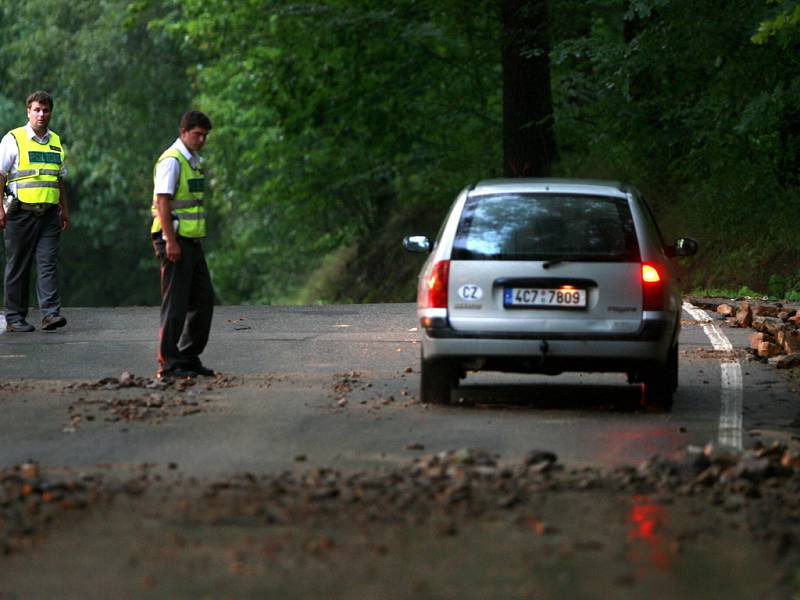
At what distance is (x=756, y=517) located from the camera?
759 centimetres

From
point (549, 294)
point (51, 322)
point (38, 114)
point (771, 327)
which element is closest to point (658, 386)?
point (549, 294)

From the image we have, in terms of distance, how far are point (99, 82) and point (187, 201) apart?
3483cm

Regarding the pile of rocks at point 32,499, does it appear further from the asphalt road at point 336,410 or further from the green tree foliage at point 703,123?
the green tree foliage at point 703,123

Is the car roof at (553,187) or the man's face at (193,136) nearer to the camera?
the car roof at (553,187)

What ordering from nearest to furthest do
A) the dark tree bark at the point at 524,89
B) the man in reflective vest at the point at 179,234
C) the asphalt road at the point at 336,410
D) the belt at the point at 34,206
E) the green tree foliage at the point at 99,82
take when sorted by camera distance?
the asphalt road at the point at 336,410
the man in reflective vest at the point at 179,234
the belt at the point at 34,206
the dark tree bark at the point at 524,89
the green tree foliage at the point at 99,82

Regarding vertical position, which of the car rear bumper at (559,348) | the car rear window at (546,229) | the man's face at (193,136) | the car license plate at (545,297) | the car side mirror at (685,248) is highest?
the man's face at (193,136)

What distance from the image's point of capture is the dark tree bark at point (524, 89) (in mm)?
28844

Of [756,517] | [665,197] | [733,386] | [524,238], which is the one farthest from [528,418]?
[665,197]

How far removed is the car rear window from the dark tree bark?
1703 cm

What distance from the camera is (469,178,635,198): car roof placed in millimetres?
11910

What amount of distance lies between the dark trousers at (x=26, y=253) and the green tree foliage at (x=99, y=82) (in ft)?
94.0

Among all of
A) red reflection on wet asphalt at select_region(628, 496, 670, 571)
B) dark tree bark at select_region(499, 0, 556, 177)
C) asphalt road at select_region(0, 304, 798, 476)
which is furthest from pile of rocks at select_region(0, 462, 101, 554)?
dark tree bark at select_region(499, 0, 556, 177)

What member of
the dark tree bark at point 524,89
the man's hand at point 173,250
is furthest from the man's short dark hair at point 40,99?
the dark tree bark at point 524,89

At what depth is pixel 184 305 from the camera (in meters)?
13.4
